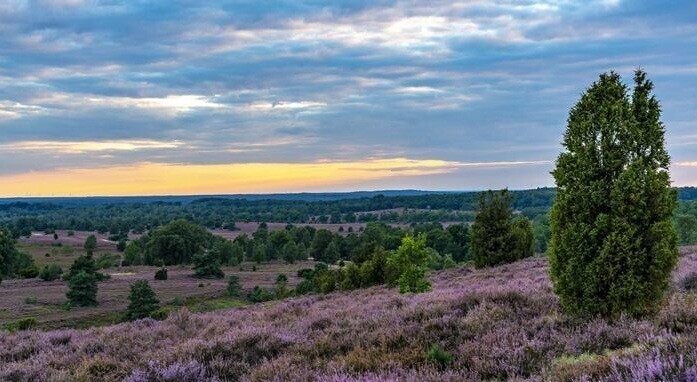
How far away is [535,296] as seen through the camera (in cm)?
1182

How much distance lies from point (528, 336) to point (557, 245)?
2191mm

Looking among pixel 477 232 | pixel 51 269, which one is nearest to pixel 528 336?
pixel 477 232

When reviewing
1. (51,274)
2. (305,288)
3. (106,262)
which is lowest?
(106,262)

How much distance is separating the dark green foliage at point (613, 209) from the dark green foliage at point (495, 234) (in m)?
25.6

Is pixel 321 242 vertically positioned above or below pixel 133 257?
above

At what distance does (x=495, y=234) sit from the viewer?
35.1 metres

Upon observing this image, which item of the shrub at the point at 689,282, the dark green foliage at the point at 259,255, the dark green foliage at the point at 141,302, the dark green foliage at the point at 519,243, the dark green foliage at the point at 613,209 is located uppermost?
the dark green foliage at the point at 613,209

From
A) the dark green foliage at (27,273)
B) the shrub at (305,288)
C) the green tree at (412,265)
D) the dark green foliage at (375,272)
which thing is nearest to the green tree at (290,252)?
the dark green foliage at (27,273)

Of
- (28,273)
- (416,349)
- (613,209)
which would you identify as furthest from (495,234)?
(28,273)

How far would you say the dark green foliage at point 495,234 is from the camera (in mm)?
34781

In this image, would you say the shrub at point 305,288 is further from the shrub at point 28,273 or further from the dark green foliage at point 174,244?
the dark green foliage at point 174,244

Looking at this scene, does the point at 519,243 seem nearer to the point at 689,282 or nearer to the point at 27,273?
the point at 689,282

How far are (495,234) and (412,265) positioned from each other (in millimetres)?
11635

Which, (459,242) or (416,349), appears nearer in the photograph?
(416,349)
